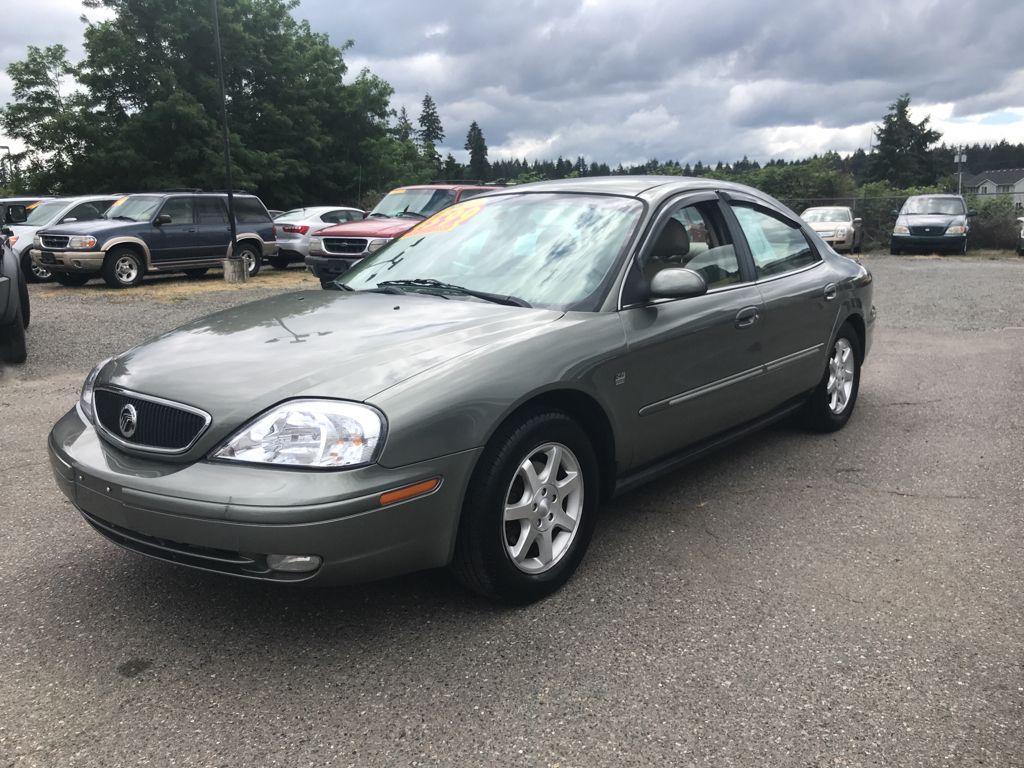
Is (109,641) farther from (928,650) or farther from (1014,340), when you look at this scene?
(1014,340)

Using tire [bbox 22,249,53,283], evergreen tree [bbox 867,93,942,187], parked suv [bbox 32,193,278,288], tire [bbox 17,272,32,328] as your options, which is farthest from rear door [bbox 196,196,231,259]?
evergreen tree [bbox 867,93,942,187]

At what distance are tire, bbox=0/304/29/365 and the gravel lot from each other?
3.80 meters

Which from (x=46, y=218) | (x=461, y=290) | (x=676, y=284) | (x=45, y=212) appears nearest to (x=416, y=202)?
(x=46, y=218)

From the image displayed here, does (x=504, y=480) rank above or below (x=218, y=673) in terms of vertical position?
above

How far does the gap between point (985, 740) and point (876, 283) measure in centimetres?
1447

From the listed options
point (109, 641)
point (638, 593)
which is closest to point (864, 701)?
point (638, 593)

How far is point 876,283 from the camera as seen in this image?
15344mm

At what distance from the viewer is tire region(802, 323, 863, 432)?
16.6ft

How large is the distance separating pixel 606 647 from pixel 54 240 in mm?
14372

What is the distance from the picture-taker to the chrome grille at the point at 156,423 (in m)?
2.59

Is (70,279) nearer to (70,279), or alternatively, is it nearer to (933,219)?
(70,279)

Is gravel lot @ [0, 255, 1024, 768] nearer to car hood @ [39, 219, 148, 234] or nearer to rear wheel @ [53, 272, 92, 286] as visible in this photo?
car hood @ [39, 219, 148, 234]

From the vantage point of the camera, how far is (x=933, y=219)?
2273 centimetres

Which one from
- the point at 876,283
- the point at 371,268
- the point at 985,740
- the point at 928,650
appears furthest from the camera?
the point at 876,283
